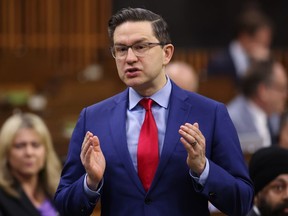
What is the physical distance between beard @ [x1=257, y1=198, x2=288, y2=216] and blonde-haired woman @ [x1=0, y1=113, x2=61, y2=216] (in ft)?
4.01

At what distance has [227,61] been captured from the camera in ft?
29.6

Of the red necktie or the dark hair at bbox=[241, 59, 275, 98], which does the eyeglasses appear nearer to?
the red necktie

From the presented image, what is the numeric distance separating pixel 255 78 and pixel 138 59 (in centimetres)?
430

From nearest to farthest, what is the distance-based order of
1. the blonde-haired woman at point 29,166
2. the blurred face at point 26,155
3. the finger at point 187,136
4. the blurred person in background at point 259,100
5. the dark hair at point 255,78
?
the finger at point 187,136 → the blonde-haired woman at point 29,166 → the blurred face at point 26,155 → the blurred person in background at point 259,100 → the dark hair at point 255,78

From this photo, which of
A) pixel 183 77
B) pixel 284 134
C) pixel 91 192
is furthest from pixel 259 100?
pixel 91 192

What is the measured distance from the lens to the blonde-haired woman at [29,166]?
491cm

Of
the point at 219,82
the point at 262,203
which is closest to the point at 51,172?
the point at 262,203

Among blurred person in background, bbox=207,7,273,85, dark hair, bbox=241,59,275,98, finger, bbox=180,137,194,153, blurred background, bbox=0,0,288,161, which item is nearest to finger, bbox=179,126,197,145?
finger, bbox=180,137,194,153

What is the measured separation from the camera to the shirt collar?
3408 millimetres

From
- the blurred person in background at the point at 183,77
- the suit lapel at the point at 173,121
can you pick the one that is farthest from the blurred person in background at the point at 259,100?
the suit lapel at the point at 173,121

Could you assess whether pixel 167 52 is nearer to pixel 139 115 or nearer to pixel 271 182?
pixel 139 115

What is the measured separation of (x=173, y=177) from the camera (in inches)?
130

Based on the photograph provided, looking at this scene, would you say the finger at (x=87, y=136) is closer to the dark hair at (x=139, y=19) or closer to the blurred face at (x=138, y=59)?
the blurred face at (x=138, y=59)

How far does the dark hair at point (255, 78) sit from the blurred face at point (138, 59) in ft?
13.5
